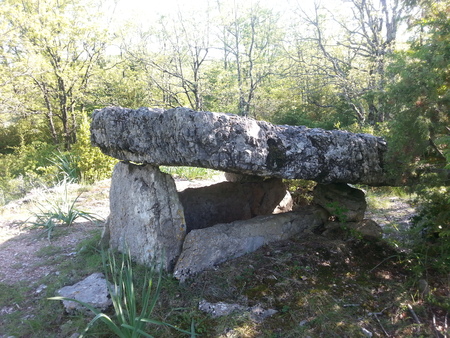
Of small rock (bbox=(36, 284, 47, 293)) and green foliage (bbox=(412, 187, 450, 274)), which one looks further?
small rock (bbox=(36, 284, 47, 293))

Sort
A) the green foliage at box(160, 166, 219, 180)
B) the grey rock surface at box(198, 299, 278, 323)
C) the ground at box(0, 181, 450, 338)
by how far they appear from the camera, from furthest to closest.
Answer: the green foliage at box(160, 166, 219, 180), the grey rock surface at box(198, 299, 278, 323), the ground at box(0, 181, 450, 338)

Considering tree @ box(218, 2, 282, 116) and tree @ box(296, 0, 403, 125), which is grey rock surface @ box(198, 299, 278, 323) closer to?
tree @ box(296, 0, 403, 125)

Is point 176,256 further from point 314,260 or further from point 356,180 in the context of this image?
point 356,180

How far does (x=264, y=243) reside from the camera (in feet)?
13.1

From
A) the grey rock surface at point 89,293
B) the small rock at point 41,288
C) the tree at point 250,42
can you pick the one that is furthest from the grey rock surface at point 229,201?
the tree at point 250,42

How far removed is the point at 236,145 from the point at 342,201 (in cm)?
197

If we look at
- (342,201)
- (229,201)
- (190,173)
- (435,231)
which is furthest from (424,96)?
(190,173)

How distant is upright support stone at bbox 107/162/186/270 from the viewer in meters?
3.81

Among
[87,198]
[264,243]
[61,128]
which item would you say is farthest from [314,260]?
[61,128]

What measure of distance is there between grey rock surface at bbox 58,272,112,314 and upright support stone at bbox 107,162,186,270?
17.9 inches

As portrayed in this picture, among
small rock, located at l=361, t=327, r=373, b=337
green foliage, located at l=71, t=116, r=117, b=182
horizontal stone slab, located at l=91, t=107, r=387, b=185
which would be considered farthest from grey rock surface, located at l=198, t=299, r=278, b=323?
green foliage, located at l=71, t=116, r=117, b=182

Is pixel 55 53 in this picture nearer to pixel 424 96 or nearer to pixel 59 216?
pixel 59 216

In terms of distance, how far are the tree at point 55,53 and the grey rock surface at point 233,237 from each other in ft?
36.4

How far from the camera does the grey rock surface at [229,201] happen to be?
4738 mm
